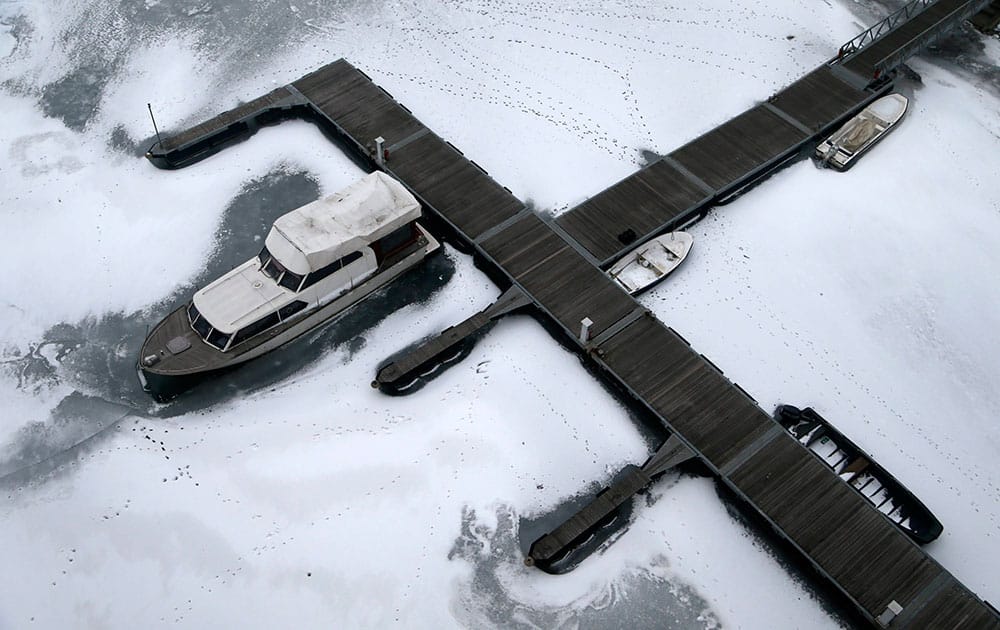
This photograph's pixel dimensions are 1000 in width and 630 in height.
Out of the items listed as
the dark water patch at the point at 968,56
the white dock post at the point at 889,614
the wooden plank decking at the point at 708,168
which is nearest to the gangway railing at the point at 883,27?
the wooden plank decking at the point at 708,168

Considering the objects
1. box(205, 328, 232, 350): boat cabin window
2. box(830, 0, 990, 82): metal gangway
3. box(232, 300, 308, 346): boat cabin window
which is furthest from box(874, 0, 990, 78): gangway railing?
box(205, 328, 232, 350): boat cabin window

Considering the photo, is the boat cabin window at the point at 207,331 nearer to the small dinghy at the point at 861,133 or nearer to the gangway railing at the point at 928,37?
the small dinghy at the point at 861,133

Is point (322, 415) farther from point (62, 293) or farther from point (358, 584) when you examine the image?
point (62, 293)

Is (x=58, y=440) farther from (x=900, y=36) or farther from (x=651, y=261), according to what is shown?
(x=900, y=36)

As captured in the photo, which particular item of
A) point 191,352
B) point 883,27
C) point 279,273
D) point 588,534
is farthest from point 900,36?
point 191,352

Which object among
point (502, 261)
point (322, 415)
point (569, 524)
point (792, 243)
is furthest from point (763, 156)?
point (322, 415)

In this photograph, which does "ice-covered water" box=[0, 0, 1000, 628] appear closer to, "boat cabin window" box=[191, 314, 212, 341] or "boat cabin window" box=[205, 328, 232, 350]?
"boat cabin window" box=[205, 328, 232, 350]
